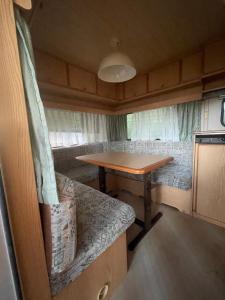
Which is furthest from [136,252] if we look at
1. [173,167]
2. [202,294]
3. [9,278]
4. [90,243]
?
[173,167]

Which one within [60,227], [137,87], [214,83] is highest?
[137,87]

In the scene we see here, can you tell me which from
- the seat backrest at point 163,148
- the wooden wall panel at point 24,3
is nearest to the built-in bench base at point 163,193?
the seat backrest at point 163,148

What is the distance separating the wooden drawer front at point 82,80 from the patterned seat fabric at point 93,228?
6.49ft

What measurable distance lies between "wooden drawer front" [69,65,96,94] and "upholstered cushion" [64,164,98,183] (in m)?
1.52

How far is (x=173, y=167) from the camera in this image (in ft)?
7.95

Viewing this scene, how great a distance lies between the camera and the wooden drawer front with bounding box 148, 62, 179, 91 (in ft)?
7.64

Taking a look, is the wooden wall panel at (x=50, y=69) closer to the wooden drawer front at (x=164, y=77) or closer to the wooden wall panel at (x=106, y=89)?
the wooden wall panel at (x=106, y=89)

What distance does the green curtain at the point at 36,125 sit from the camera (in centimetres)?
49

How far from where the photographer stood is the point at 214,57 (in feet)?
6.31

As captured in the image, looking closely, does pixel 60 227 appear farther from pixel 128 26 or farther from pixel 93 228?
pixel 128 26

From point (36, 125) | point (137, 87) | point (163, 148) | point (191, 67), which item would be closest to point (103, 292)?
point (36, 125)

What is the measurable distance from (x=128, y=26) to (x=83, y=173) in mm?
2203

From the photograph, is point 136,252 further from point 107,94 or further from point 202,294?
A: point 107,94

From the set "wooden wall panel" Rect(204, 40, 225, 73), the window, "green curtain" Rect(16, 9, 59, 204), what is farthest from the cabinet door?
"green curtain" Rect(16, 9, 59, 204)
